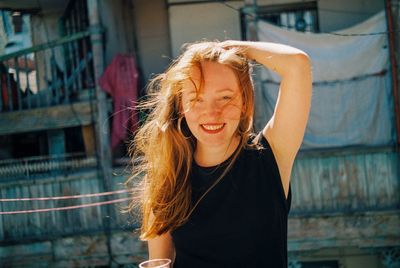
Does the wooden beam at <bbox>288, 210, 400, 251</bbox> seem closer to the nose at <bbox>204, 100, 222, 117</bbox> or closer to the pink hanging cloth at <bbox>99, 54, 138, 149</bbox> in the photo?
the pink hanging cloth at <bbox>99, 54, 138, 149</bbox>

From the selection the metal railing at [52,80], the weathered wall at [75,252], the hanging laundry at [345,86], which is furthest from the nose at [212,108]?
the metal railing at [52,80]

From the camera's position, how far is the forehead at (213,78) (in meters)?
2.09

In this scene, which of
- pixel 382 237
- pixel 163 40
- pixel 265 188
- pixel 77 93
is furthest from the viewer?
pixel 163 40

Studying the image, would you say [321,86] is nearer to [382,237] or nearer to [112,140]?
[382,237]

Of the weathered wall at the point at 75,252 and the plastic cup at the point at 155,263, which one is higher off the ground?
the plastic cup at the point at 155,263

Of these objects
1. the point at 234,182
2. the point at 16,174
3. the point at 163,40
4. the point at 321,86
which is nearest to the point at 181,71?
the point at 234,182

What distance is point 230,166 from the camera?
2.12 metres

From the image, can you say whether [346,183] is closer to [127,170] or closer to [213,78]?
[127,170]

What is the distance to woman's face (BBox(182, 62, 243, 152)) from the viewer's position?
82.0 inches

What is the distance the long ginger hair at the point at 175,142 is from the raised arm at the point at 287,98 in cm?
9

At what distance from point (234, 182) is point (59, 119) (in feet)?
26.9

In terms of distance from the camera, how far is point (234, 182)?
2.09m

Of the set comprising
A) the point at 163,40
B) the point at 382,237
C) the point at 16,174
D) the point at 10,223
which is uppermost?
the point at 163,40

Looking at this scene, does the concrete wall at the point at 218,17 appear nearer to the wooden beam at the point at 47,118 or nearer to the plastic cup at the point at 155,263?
the wooden beam at the point at 47,118
